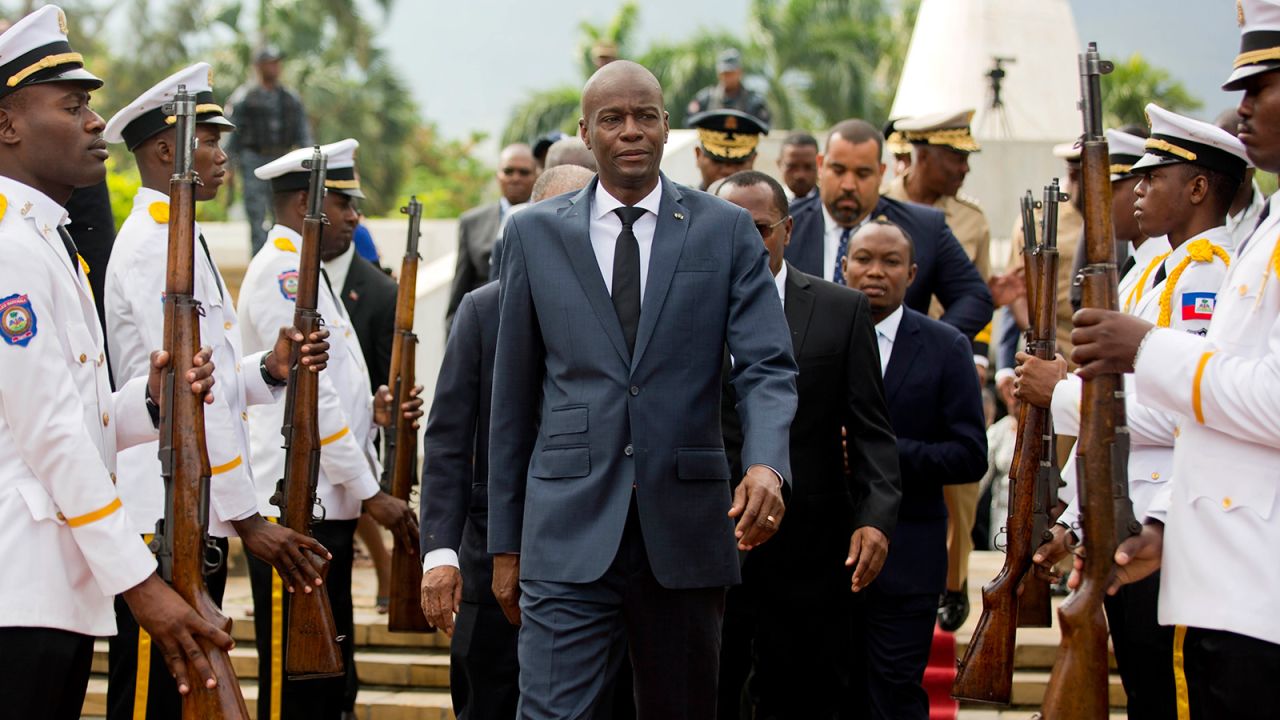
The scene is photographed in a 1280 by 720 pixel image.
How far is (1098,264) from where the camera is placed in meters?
4.05

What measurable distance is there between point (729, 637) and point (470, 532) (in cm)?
122

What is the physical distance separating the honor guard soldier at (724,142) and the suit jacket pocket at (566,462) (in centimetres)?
491

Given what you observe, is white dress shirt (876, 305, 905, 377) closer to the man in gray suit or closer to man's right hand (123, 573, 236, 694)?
the man in gray suit

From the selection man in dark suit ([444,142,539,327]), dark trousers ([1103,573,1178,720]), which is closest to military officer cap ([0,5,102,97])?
dark trousers ([1103,573,1178,720])

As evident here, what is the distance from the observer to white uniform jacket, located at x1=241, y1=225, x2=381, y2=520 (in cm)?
648

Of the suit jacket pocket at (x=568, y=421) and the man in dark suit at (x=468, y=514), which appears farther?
the man in dark suit at (x=468, y=514)

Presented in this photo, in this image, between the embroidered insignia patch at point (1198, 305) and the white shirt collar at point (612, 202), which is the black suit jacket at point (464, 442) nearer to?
the white shirt collar at point (612, 202)

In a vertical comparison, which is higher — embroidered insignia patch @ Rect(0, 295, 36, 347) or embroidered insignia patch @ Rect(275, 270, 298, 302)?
embroidered insignia patch @ Rect(275, 270, 298, 302)

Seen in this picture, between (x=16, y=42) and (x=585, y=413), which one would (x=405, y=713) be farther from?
Result: (x=16, y=42)

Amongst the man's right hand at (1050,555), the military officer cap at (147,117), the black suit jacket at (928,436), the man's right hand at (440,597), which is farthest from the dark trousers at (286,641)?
the man's right hand at (1050,555)

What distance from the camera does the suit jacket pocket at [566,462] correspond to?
4500 mm

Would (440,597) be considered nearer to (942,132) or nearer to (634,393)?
(634,393)

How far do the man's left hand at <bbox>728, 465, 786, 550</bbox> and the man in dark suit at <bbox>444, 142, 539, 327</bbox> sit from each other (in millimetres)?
6076

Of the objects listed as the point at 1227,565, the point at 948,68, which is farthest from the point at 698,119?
the point at 948,68
